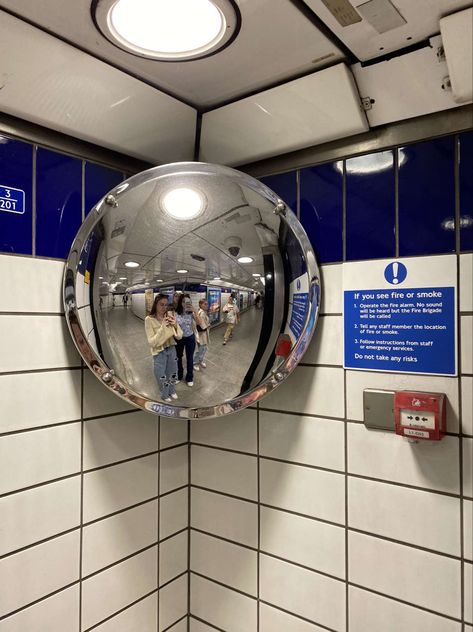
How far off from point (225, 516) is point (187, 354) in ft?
1.98

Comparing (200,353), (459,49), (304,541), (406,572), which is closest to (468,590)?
(406,572)

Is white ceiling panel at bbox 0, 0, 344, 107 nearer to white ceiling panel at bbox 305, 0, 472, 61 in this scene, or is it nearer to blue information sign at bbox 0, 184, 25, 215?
white ceiling panel at bbox 305, 0, 472, 61

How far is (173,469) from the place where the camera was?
1.43m

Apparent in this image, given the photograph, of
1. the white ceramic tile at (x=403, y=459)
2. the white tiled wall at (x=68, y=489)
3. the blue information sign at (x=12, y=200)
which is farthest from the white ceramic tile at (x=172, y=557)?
the blue information sign at (x=12, y=200)

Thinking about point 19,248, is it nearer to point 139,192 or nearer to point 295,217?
point 139,192

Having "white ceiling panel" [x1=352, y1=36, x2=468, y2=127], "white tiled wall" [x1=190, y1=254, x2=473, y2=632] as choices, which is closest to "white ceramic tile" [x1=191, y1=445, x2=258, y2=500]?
"white tiled wall" [x1=190, y1=254, x2=473, y2=632]

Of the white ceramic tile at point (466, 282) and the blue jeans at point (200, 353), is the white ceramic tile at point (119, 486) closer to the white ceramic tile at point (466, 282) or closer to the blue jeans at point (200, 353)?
the blue jeans at point (200, 353)

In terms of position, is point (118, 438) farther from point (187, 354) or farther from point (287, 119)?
point (287, 119)

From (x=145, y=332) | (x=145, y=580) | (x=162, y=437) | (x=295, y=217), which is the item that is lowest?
(x=145, y=580)

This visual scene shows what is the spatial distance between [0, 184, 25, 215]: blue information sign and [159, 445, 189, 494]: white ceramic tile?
83cm

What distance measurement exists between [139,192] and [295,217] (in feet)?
1.36

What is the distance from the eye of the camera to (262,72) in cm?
104

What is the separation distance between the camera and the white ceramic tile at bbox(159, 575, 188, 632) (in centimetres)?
136

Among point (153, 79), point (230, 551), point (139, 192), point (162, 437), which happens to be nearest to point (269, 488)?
point (230, 551)
